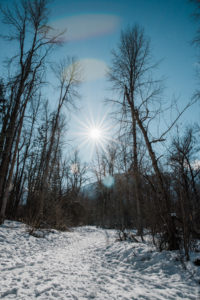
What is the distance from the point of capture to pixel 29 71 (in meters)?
8.21

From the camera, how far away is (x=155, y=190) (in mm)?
4738

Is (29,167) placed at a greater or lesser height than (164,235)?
greater

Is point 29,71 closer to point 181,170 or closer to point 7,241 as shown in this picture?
point 7,241

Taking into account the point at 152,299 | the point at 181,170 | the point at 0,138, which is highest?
the point at 0,138

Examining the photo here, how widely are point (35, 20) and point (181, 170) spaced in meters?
10.9

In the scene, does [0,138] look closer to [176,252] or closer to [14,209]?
[14,209]

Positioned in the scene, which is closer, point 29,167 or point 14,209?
point 14,209

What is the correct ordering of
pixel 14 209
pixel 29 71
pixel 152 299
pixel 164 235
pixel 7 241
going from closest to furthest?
pixel 152 299 → pixel 164 235 → pixel 7 241 → pixel 29 71 → pixel 14 209

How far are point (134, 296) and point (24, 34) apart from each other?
11622 millimetres

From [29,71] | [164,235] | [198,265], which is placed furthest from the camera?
[29,71]

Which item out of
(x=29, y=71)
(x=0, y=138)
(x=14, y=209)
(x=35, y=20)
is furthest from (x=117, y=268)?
(x=35, y=20)

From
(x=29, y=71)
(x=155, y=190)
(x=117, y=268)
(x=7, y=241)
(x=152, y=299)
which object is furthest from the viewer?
(x=29, y=71)

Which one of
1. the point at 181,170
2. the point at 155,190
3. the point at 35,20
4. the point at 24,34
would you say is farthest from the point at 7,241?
the point at 35,20

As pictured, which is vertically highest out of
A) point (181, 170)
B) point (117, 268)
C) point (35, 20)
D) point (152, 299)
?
point (35, 20)
